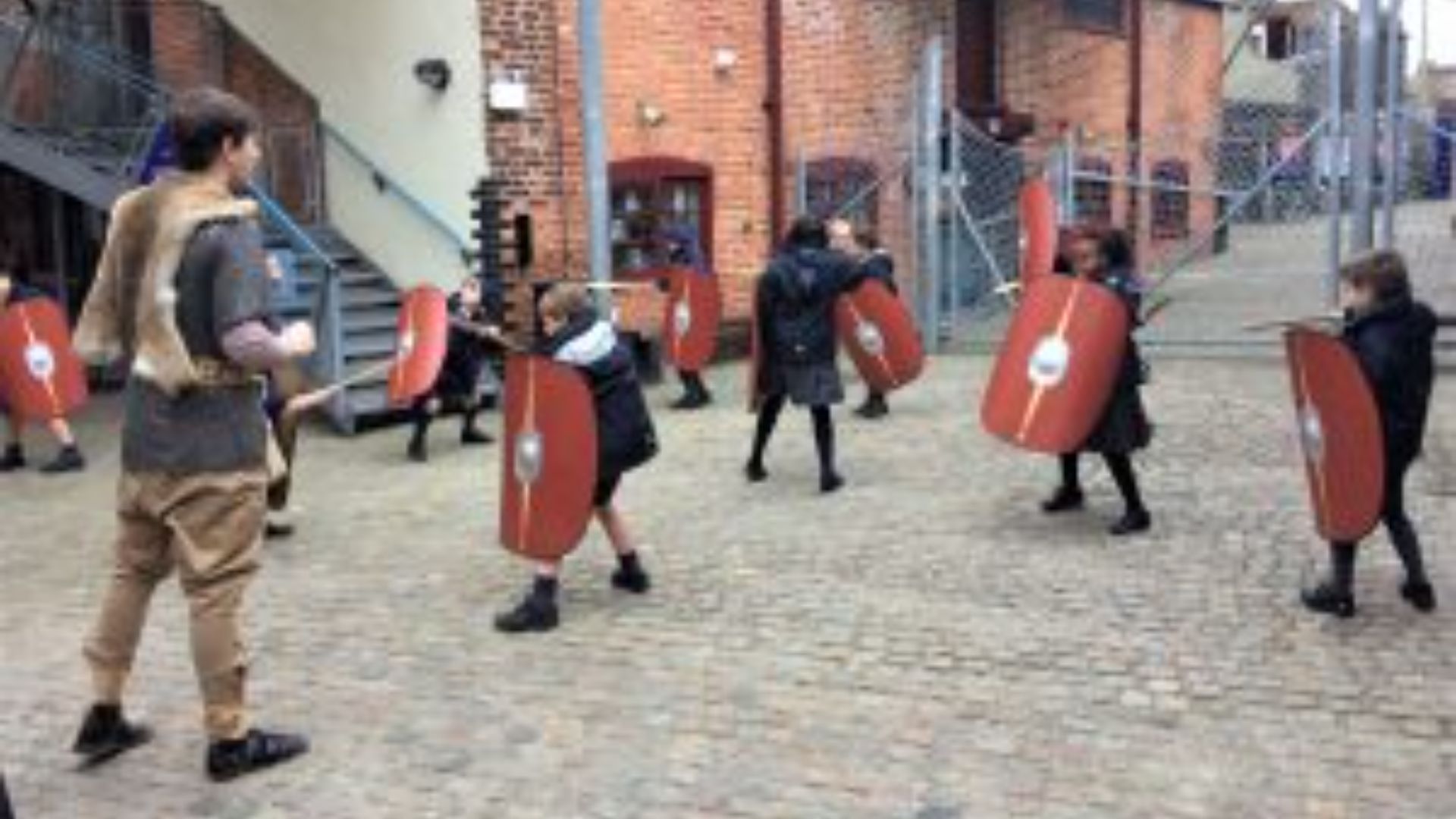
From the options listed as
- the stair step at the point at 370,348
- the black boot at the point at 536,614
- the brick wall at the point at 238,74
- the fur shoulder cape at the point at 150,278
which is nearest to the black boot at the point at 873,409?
the stair step at the point at 370,348

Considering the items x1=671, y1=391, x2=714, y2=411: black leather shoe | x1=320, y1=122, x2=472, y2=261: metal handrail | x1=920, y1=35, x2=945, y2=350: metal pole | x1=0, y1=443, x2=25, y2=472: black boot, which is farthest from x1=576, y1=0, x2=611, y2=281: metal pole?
x1=0, y1=443, x2=25, y2=472: black boot

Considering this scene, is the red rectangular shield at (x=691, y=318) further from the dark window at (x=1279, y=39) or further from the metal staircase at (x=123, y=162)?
the dark window at (x=1279, y=39)

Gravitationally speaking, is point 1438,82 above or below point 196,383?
above

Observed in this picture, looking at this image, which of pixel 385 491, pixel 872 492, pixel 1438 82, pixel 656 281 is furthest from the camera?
pixel 1438 82

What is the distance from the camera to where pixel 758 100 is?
15.3 meters

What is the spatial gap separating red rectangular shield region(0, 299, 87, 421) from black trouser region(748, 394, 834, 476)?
4.37 metres

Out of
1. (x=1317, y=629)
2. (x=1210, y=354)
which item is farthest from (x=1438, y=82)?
(x=1317, y=629)

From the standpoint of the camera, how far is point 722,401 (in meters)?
12.3

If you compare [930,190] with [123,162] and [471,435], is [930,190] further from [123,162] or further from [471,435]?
[123,162]

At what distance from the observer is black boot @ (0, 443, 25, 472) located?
10586 millimetres

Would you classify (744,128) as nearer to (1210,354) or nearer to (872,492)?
(1210,354)

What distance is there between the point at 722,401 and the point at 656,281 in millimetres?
1635

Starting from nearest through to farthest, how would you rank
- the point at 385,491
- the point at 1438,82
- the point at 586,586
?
the point at 586,586
the point at 385,491
the point at 1438,82

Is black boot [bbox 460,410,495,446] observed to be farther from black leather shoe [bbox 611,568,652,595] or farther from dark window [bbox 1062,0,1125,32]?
dark window [bbox 1062,0,1125,32]
